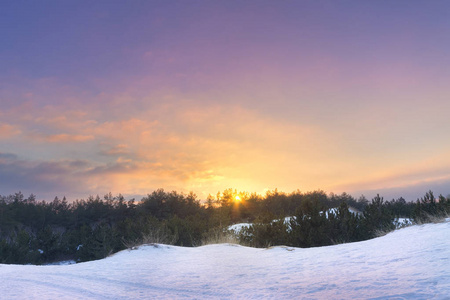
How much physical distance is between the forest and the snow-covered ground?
15.0ft

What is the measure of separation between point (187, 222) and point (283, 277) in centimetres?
1904

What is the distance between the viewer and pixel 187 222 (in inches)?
960

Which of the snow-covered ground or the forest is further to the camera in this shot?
the forest

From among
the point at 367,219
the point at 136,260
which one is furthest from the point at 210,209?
the point at 136,260

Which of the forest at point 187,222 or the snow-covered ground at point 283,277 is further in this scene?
the forest at point 187,222

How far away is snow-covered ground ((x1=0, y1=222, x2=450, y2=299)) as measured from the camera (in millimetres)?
4570

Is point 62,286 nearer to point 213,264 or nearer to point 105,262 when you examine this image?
point 213,264

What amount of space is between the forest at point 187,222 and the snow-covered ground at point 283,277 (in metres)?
4.57

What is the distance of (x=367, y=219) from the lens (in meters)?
15.8

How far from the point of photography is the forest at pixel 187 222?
14.6 meters

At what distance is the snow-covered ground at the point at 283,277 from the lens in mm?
4570

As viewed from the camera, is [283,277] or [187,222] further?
[187,222]

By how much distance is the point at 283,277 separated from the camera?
604cm

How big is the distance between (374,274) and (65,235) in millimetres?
30820
